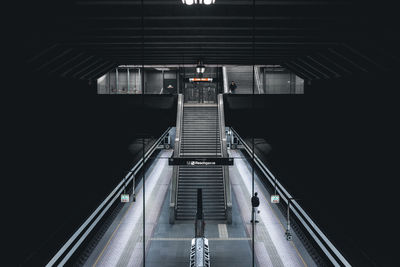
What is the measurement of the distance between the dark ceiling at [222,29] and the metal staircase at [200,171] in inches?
204

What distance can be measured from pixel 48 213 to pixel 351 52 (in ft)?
30.8

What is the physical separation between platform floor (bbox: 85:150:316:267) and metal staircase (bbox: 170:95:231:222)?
0.75 metres

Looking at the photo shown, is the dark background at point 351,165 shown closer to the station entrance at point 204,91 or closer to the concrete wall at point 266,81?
the station entrance at point 204,91

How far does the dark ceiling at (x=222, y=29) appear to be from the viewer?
5.64 m

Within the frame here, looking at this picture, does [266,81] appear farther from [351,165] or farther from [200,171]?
[351,165]

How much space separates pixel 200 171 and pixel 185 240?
4.60 metres

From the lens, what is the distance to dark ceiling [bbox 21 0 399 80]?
5641 mm

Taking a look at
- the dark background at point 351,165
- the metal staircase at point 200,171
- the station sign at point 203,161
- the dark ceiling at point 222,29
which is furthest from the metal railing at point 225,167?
the dark ceiling at point 222,29

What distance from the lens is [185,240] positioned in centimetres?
1163

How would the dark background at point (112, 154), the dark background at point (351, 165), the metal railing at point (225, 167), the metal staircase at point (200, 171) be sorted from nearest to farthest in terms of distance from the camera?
the dark background at point (112, 154) < the dark background at point (351, 165) < the metal railing at point (225, 167) < the metal staircase at point (200, 171)

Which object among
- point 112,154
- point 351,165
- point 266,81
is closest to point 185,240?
point 112,154

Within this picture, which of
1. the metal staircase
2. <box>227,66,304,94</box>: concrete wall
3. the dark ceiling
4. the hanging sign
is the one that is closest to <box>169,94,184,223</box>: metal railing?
the metal staircase

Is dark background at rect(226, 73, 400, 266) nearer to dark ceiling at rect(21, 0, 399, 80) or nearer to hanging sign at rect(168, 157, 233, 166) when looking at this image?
dark ceiling at rect(21, 0, 399, 80)

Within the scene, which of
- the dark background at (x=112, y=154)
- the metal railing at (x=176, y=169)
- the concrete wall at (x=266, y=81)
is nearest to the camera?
the dark background at (x=112, y=154)
